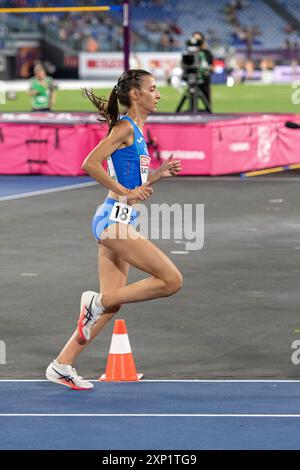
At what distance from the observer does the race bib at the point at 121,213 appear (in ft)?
29.1

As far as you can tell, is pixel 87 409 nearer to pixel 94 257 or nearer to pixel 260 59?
pixel 94 257

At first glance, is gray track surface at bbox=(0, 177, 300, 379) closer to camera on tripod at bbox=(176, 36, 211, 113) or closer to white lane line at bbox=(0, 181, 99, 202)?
white lane line at bbox=(0, 181, 99, 202)

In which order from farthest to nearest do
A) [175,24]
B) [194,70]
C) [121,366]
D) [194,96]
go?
[175,24]
[194,96]
[194,70]
[121,366]

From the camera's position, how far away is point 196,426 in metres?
7.86

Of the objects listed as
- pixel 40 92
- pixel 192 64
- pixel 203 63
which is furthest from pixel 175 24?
pixel 192 64

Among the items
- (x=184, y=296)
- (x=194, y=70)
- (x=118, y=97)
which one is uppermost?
(x=118, y=97)

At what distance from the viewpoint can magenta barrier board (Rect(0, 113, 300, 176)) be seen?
24266 millimetres

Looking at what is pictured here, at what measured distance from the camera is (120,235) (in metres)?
8.80

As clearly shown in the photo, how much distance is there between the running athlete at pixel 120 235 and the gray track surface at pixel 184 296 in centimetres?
59

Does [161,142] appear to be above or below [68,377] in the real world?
below

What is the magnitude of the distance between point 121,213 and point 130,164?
366 mm

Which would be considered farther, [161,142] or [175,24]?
[175,24]

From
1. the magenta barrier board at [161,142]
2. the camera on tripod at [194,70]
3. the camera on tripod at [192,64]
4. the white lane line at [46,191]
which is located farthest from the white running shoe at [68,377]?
the camera on tripod at [192,64]

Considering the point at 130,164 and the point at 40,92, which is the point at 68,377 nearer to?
the point at 130,164
